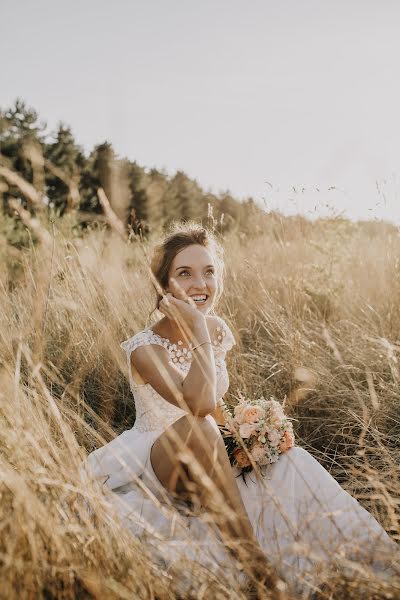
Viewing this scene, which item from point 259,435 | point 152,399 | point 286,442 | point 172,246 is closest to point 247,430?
point 259,435

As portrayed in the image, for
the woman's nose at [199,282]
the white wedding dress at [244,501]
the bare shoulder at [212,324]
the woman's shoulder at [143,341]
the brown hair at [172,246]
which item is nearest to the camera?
the white wedding dress at [244,501]

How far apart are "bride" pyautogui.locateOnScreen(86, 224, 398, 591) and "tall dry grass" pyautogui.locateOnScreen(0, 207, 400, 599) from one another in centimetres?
20

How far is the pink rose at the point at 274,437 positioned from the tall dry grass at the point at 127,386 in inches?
A: 15.3

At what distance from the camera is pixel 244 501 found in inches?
103

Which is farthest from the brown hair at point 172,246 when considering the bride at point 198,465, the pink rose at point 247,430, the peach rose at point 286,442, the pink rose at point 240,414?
the peach rose at point 286,442

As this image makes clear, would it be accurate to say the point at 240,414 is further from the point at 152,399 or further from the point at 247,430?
the point at 152,399

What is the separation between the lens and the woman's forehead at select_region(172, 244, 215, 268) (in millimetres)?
3238

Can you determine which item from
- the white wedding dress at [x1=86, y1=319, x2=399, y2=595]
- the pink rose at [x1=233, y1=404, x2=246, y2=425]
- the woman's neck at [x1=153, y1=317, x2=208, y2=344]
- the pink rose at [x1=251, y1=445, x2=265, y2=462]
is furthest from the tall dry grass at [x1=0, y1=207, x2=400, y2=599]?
the pink rose at [x1=233, y1=404, x2=246, y2=425]

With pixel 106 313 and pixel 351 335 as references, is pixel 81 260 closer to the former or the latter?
pixel 106 313

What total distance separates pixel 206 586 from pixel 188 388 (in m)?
1.10

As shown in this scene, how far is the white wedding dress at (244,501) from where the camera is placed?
6.05ft

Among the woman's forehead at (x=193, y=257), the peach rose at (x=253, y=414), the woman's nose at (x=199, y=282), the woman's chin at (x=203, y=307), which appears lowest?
the peach rose at (x=253, y=414)

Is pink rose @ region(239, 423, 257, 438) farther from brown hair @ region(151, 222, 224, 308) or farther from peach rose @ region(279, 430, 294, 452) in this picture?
brown hair @ region(151, 222, 224, 308)

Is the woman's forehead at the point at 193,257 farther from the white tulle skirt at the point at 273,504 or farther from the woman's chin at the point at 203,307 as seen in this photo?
the white tulle skirt at the point at 273,504
